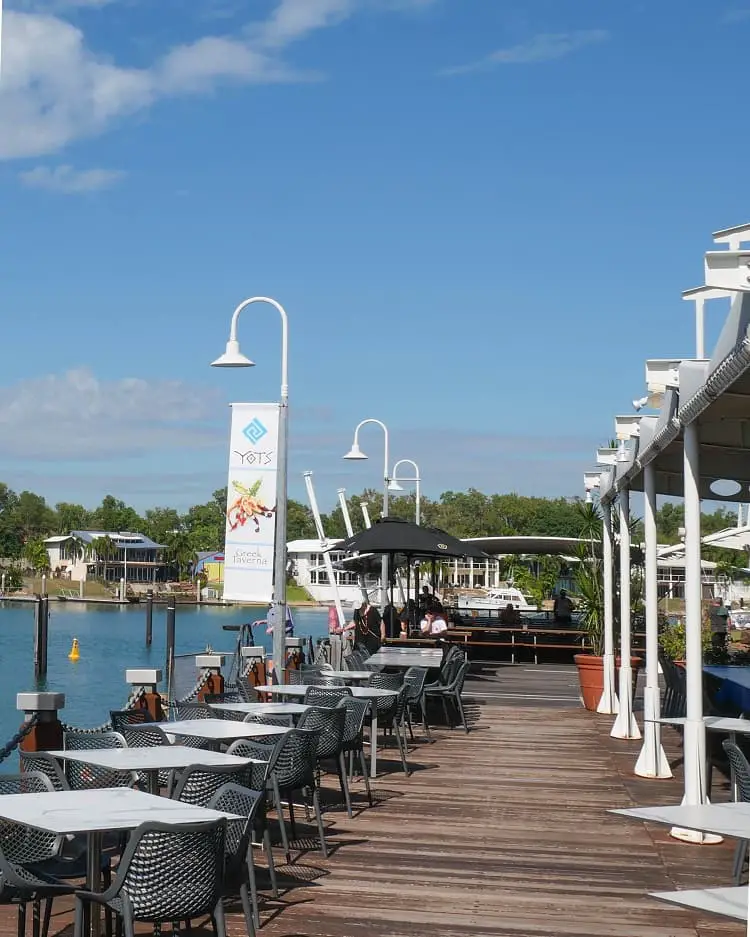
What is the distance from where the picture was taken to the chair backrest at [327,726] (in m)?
8.27

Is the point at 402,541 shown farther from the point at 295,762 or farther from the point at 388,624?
the point at 295,762

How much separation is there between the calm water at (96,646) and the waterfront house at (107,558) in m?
15.4

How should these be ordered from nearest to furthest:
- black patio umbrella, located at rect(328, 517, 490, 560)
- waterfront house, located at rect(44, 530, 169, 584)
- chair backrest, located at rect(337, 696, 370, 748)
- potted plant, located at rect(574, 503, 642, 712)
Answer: chair backrest, located at rect(337, 696, 370, 748)
potted plant, located at rect(574, 503, 642, 712)
black patio umbrella, located at rect(328, 517, 490, 560)
waterfront house, located at rect(44, 530, 169, 584)

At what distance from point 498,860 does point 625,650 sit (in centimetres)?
547

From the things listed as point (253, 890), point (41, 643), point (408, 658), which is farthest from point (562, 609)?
point (41, 643)

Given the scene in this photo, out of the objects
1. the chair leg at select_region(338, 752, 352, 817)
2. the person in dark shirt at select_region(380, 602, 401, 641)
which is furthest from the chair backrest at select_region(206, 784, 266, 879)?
the person in dark shirt at select_region(380, 602, 401, 641)

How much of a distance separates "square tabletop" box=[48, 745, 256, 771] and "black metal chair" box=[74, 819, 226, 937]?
134 centimetres

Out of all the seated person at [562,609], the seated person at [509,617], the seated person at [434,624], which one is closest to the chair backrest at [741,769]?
the seated person at [434,624]

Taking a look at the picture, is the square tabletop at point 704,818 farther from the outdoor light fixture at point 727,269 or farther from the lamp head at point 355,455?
the lamp head at point 355,455

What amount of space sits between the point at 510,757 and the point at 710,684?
6.78 feet

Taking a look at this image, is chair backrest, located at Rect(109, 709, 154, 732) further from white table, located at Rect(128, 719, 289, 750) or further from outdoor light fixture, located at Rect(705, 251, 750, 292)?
outdoor light fixture, located at Rect(705, 251, 750, 292)

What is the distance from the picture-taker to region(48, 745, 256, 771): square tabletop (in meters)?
6.10

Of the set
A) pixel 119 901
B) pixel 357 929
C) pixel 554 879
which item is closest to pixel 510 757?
pixel 554 879

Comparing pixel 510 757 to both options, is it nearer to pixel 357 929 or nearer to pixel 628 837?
pixel 628 837
